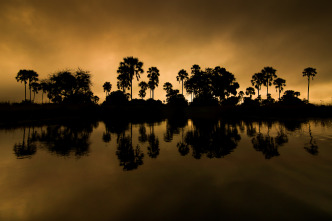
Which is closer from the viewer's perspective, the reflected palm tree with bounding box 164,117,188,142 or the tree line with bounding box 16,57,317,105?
the reflected palm tree with bounding box 164,117,188,142

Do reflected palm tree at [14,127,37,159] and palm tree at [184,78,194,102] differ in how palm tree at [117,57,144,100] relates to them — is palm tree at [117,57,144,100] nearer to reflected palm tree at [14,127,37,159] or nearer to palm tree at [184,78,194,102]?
palm tree at [184,78,194,102]

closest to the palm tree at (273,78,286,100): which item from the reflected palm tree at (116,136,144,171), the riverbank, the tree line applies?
the tree line

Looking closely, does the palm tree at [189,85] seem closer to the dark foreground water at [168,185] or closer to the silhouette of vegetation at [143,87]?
the silhouette of vegetation at [143,87]

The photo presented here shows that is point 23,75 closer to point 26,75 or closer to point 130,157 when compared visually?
Answer: point 26,75

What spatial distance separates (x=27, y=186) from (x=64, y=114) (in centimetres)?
3887

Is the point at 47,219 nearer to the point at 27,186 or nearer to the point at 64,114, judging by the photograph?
the point at 27,186

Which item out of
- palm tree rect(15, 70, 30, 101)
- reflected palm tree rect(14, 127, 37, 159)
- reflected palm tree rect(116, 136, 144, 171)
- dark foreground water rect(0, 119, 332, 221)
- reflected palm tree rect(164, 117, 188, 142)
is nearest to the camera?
dark foreground water rect(0, 119, 332, 221)

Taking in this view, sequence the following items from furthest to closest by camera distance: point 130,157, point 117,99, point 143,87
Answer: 1. point 143,87
2. point 117,99
3. point 130,157

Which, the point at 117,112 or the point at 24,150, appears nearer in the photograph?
the point at 24,150

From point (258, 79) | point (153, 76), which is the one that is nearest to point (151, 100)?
point (153, 76)

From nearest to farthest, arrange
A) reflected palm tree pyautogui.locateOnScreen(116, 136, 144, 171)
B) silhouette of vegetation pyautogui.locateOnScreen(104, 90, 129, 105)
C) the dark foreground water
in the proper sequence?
the dark foreground water → reflected palm tree pyautogui.locateOnScreen(116, 136, 144, 171) → silhouette of vegetation pyautogui.locateOnScreen(104, 90, 129, 105)

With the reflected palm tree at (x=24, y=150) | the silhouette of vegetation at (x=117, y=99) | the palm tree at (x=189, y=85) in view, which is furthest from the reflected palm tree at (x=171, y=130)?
the palm tree at (x=189, y=85)

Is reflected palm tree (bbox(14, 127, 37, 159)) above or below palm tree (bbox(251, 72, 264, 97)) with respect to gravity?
below

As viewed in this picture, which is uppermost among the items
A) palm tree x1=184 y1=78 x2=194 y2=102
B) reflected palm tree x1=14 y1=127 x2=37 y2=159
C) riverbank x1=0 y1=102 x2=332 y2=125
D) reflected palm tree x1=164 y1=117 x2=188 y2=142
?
palm tree x1=184 y1=78 x2=194 y2=102
